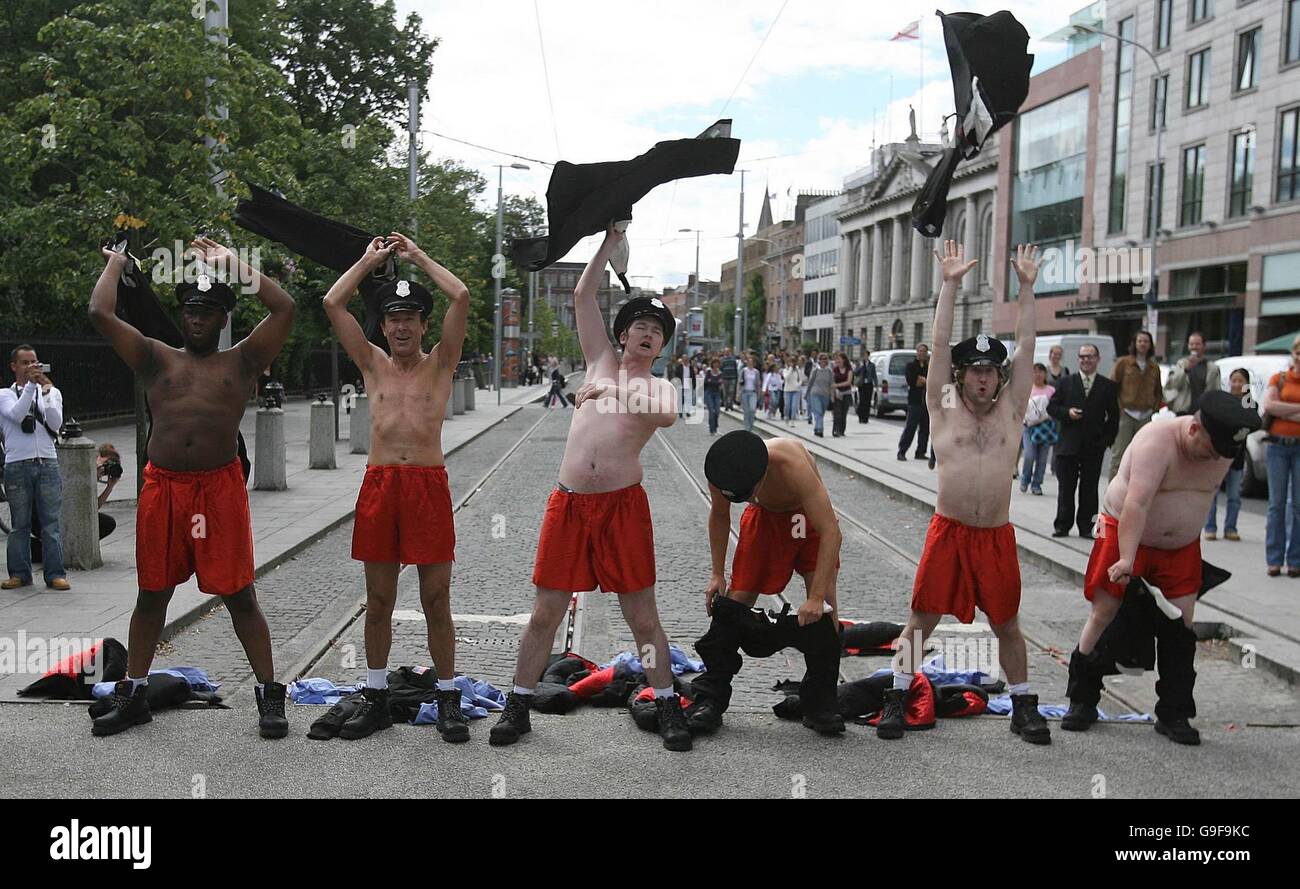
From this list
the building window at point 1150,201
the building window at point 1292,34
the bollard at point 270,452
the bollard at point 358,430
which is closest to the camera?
the bollard at point 270,452

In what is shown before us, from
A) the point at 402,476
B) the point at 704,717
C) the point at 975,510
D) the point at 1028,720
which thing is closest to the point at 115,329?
the point at 402,476

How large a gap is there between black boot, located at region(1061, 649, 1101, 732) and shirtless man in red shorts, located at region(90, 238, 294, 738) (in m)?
3.49

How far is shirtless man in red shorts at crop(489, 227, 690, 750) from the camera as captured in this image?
16.6 ft

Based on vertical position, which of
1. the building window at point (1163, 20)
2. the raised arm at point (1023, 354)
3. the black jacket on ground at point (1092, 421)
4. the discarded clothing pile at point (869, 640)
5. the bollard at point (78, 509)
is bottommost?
the discarded clothing pile at point (869, 640)

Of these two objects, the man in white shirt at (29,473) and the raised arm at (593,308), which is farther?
the man in white shirt at (29,473)

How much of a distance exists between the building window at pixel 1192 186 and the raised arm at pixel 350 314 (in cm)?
3741

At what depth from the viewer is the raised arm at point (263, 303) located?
17.3 feet

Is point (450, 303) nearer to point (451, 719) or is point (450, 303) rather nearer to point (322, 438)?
point (451, 719)

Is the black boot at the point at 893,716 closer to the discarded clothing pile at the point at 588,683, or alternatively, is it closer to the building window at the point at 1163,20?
the discarded clothing pile at the point at 588,683

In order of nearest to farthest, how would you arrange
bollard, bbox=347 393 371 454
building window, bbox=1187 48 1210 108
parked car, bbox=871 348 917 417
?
bollard, bbox=347 393 371 454
parked car, bbox=871 348 917 417
building window, bbox=1187 48 1210 108

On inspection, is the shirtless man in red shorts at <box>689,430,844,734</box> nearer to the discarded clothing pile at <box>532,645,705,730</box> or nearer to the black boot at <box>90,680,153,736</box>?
the discarded clothing pile at <box>532,645,705,730</box>

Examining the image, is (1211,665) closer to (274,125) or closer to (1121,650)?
(1121,650)

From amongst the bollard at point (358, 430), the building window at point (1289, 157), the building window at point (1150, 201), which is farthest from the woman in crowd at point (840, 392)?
the building window at point (1150, 201)

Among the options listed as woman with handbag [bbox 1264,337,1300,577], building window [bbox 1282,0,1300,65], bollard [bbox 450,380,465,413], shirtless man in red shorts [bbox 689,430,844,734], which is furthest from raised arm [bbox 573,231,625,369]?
building window [bbox 1282,0,1300,65]
